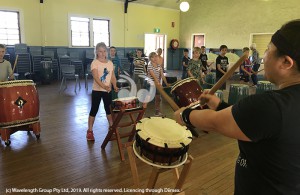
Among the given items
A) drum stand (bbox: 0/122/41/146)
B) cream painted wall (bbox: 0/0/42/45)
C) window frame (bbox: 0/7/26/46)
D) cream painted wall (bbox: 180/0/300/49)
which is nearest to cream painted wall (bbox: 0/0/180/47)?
cream painted wall (bbox: 0/0/42/45)

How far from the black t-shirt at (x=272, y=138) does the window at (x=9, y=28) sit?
1051 cm

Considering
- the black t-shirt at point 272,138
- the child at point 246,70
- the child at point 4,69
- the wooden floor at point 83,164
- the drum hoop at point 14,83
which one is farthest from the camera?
the child at point 246,70

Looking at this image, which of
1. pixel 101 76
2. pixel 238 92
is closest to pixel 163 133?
pixel 101 76

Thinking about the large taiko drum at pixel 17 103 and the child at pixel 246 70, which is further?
the child at pixel 246 70

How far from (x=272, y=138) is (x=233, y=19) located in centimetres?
1280

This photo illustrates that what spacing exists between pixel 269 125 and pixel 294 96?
150mm

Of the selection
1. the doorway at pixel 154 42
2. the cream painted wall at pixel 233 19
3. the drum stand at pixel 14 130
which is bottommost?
the drum stand at pixel 14 130

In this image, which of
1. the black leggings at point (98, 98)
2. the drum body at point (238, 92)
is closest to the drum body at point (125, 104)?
the black leggings at point (98, 98)

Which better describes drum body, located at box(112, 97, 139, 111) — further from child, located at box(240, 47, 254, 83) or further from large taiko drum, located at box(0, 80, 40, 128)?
child, located at box(240, 47, 254, 83)

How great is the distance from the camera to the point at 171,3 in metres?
14.2

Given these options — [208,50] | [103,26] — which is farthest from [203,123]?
[208,50]

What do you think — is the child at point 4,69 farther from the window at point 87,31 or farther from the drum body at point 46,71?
the window at point 87,31

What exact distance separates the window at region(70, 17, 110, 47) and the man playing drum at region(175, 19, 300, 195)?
11249 mm

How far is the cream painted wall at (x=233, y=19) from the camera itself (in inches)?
428
